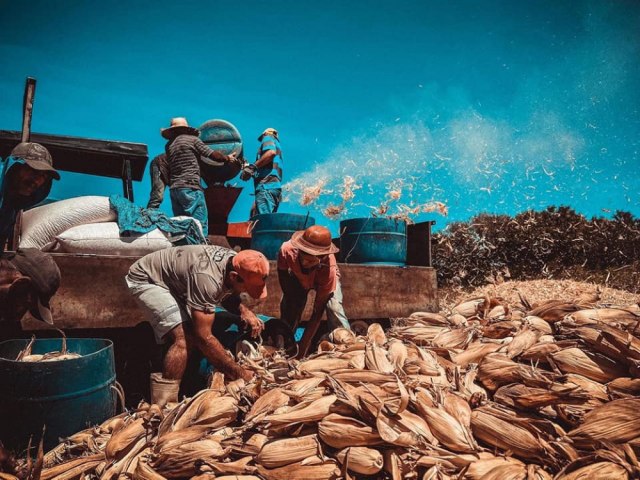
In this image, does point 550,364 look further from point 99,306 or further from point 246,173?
point 246,173

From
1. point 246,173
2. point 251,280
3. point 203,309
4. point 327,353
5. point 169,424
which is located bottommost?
point 169,424

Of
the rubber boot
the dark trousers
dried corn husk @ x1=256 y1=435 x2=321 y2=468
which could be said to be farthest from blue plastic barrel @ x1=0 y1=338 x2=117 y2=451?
the dark trousers

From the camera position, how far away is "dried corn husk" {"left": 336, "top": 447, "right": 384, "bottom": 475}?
1943 mm

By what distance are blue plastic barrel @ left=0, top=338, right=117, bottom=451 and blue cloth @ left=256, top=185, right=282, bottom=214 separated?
461 centimetres

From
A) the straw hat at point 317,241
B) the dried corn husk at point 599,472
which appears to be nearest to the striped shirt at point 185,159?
the straw hat at point 317,241

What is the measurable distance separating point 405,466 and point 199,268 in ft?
7.62

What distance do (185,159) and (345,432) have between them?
4996 mm

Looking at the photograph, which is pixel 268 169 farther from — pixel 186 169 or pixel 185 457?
pixel 185 457

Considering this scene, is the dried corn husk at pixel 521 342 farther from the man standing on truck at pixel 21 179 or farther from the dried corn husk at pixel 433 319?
the man standing on truck at pixel 21 179

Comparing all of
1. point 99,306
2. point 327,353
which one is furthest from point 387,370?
point 99,306

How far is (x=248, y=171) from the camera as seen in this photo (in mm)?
7539

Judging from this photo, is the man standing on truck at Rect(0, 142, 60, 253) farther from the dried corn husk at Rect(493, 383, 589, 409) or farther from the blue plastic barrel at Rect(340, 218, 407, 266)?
the blue plastic barrel at Rect(340, 218, 407, 266)

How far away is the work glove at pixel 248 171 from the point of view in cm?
753

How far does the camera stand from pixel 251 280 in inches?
134
